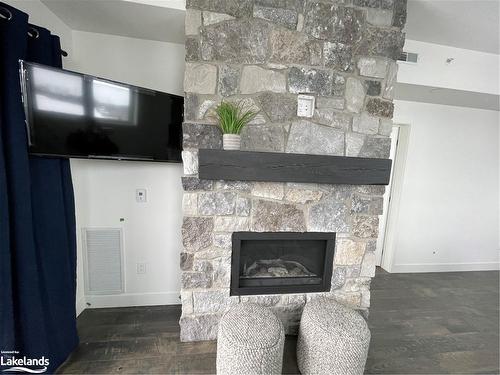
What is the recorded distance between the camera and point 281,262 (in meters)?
2.08

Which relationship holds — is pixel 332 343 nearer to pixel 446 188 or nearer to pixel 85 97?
pixel 85 97

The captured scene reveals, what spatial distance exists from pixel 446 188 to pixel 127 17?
13.5 feet

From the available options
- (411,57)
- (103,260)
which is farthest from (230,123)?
(411,57)

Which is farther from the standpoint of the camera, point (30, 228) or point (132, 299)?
point (132, 299)

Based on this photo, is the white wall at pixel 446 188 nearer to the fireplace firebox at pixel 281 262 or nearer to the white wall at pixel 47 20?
the fireplace firebox at pixel 281 262

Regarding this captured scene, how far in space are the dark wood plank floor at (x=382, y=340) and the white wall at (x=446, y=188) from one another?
0.76 m

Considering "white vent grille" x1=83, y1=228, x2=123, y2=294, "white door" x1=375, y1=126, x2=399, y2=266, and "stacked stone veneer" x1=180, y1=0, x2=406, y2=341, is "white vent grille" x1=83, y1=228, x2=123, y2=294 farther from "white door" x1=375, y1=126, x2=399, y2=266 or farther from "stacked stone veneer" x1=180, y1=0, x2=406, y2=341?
"white door" x1=375, y1=126, x2=399, y2=266

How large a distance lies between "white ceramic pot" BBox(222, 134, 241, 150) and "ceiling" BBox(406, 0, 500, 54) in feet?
5.51

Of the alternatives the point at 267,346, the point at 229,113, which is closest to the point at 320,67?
the point at 229,113

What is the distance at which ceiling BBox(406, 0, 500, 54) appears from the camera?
180cm

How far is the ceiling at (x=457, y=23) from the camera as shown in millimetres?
1801

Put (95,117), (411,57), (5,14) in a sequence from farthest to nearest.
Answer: (411,57), (95,117), (5,14)

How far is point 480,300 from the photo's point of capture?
2.71 metres

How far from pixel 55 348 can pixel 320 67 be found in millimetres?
2633
